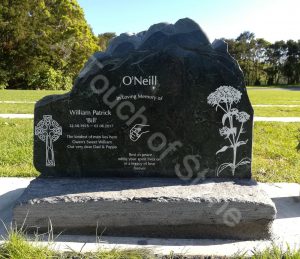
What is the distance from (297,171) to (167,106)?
2.86 m

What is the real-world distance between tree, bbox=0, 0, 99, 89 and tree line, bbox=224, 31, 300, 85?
4005 centimetres

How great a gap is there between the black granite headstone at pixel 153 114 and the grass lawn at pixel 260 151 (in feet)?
3.91

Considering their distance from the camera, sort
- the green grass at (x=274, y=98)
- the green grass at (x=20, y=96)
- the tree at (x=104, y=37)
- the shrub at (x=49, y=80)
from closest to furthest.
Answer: the green grass at (x=20, y=96), the green grass at (x=274, y=98), the shrub at (x=49, y=80), the tree at (x=104, y=37)

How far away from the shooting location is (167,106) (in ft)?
12.6

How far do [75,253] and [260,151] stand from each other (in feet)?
15.7

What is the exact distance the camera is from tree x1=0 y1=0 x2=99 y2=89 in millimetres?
28609

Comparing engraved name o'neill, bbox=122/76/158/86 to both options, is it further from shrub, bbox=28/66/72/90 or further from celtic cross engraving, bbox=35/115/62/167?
shrub, bbox=28/66/72/90

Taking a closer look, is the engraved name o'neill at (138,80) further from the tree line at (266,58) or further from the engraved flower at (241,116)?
the tree line at (266,58)

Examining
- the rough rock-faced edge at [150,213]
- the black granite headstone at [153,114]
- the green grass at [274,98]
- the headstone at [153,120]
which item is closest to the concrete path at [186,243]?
the rough rock-faced edge at [150,213]

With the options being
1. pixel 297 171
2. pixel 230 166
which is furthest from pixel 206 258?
pixel 297 171

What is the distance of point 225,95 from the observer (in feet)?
12.5

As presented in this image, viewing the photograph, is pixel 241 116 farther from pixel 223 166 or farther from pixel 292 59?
pixel 292 59

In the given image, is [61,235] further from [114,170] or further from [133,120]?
[133,120]

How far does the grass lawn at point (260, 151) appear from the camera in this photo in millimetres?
5406
